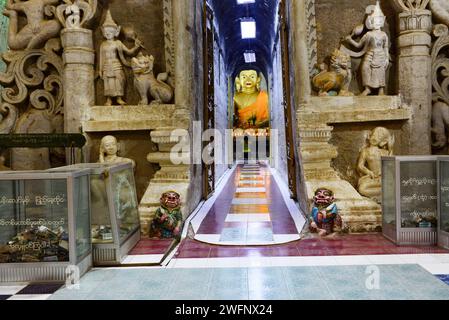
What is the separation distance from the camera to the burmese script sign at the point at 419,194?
457 cm

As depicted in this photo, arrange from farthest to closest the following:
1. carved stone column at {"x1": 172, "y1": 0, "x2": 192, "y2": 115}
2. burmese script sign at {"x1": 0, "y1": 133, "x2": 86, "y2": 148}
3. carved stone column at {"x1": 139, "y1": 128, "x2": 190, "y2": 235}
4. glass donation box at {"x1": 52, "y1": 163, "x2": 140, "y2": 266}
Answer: carved stone column at {"x1": 172, "y1": 0, "x2": 192, "y2": 115} < carved stone column at {"x1": 139, "y1": 128, "x2": 190, "y2": 235} < burmese script sign at {"x1": 0, "y1": 133, "x2": 86, "y2": 148} < glass donation box at {"x1": 52, "y1": 163, "x2": 140, "y2": 266}

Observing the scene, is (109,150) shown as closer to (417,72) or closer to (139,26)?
(139,26)

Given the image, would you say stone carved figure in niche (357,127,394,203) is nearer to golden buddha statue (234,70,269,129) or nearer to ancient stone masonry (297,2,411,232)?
ancient stone masonry (297,2,411,232)

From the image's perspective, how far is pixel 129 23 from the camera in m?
6.61

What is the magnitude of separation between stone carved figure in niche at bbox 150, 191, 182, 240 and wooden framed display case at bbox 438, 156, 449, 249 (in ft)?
9.05

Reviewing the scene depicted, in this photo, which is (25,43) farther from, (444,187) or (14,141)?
(444,187)

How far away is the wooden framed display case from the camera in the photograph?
14.4ft

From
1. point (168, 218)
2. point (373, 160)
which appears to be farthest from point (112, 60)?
point (373, 160)

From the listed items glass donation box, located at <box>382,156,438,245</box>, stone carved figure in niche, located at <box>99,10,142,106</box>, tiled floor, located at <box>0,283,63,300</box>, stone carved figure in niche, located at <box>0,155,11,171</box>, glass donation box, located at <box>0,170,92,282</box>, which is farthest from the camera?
stone carved figure in niche, located at <box>0,155,11,171</box>

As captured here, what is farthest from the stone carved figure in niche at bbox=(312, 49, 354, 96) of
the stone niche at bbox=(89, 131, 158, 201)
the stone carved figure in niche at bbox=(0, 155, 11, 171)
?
the stone carved figure in niche at bbox=(0, 155, 11, 171)

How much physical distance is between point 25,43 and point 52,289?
448cm

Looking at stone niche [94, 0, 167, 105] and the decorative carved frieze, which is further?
stone niche [94, 0, 167, 105]

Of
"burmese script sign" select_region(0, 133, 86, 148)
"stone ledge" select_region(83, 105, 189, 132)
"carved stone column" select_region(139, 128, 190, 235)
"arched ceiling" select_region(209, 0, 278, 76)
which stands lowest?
"carved stone column" select_region(139, 128, 190, 235)
